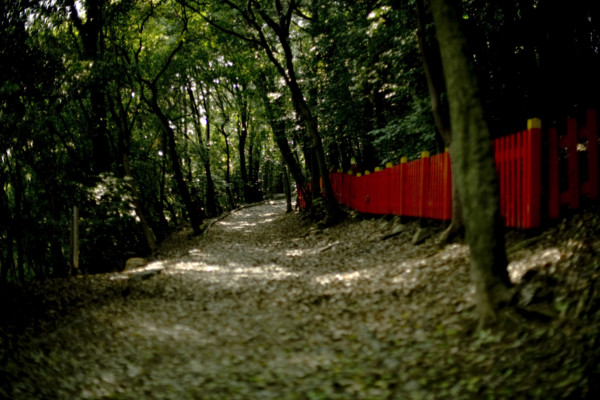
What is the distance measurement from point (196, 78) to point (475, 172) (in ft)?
64.2

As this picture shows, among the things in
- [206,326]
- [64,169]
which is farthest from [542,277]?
[64,169]

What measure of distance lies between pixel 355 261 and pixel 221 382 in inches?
208

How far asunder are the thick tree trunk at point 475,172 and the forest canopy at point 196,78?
0.94 feet

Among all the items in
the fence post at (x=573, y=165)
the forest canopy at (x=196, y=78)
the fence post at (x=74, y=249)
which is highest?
the forest canopy at (x=196, y=78)

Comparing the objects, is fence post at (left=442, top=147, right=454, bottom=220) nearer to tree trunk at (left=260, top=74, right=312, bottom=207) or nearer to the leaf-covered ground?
the leaf-covered ground

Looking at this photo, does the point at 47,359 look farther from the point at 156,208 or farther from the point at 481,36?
the point at 156,208

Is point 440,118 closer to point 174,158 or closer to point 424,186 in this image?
point 424,186

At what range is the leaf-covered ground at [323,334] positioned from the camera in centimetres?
318

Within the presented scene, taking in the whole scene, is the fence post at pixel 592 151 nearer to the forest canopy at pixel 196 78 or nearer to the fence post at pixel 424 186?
the forest canopy at pixel 196 78

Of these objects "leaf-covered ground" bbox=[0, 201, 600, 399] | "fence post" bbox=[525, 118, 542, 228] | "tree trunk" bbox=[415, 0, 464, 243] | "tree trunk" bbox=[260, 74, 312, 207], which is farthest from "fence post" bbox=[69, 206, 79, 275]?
"tree trunk" bbox=[260, 74, 312, 207]

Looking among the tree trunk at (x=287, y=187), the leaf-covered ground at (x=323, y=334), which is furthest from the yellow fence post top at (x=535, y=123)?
the tree trunk at (x=287, y=187)

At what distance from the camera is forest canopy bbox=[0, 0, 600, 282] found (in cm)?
756

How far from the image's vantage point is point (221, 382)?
3670mm

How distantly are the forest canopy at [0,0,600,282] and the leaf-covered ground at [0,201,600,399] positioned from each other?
2.32 metres
